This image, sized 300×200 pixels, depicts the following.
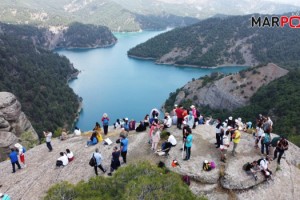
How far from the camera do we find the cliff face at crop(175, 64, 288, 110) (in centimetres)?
9750

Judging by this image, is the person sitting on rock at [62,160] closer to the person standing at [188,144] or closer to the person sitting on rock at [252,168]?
the person standing at [188,144]

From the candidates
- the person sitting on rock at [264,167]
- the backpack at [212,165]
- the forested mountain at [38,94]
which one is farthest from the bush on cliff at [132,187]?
the forested mountain at [38,94]

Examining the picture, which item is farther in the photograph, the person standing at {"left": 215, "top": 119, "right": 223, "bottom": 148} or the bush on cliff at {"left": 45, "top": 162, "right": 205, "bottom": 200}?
the person standing at {"left": 215, "top": 119, "right": 223, "bottom": 148}

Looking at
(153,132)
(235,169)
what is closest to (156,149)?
(153,132)

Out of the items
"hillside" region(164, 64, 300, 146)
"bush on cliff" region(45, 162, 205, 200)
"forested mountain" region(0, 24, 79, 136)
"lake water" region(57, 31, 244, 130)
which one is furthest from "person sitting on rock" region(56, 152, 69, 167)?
"lake water" region(57, 31, 244, 130)

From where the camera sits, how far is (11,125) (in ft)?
188

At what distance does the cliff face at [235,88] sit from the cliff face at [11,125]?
61369mm

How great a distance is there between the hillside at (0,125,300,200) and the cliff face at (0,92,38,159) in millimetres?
22918

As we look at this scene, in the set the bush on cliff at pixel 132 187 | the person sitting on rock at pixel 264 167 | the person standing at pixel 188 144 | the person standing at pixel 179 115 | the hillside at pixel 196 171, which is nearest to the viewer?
the bush on cliff at pixel 132 187

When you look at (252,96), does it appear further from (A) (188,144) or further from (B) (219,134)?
(A) (188,144)

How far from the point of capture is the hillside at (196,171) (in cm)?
2139

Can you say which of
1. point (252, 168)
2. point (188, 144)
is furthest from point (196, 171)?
point (252, 168)

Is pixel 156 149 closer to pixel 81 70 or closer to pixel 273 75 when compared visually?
pixel 273 75

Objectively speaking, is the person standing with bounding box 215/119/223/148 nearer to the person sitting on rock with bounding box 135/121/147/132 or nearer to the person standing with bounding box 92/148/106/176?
the person sitting on rock with bounding box 135/121/147/132
